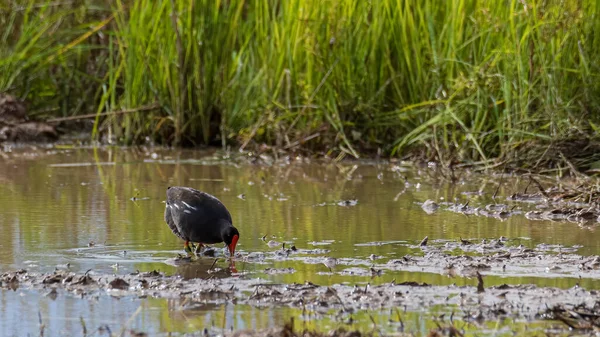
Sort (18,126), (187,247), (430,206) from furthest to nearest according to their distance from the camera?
(18,126) → (430,206) → (187,247)

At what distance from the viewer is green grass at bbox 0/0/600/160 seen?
8570mm

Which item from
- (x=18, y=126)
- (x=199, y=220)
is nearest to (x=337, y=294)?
(x=199, y=220)

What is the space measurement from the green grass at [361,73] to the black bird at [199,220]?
3.34 meters

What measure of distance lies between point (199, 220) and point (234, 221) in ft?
3.52

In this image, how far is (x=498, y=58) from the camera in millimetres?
8711

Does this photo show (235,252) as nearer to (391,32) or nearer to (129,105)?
(391,32)

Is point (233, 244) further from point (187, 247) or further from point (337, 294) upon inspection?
point (337, 294)

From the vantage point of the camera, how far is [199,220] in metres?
5.57

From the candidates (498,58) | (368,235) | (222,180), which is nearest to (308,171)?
(222,180)

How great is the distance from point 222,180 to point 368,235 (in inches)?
104

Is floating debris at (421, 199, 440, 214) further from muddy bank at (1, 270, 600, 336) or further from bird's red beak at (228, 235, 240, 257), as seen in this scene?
muddy bank at (1, 270, 600, 336)

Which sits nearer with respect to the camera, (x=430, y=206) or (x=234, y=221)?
(x=234, y=221)

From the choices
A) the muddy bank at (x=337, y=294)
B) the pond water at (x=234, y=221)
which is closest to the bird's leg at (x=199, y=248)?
the pond water at (x=234, y=221)

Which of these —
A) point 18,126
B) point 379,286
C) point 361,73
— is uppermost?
point 361,73
